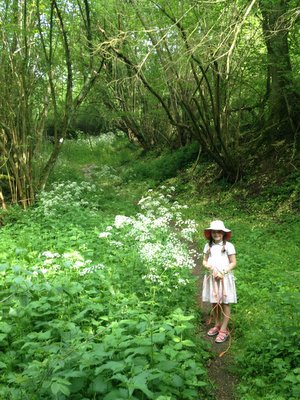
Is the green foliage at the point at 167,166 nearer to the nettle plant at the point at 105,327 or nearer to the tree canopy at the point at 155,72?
the tree canopy at the point at 155,72

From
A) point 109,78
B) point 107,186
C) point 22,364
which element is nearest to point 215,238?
point 22,364

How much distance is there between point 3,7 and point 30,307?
9057 millimetres

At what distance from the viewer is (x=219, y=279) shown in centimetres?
542

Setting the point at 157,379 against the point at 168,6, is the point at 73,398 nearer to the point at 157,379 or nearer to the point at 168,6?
the point at 157,379

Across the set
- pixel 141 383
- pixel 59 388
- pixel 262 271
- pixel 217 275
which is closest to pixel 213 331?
pixel 217 275

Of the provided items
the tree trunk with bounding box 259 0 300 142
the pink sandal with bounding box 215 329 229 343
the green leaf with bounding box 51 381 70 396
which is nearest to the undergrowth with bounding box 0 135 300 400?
the green leaf with bounding box 51 381 70 396

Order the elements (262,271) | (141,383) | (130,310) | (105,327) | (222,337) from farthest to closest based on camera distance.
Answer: (262,271) → (222,337) → (130,310) → (105,327) → (141,383)

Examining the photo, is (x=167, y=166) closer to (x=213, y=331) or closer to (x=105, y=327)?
(x=213, y=331)

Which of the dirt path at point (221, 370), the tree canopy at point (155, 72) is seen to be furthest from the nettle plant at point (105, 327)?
the tree canopy at point (155, 72)

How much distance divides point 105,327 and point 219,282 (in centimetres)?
188

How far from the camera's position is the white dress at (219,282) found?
17.7 ft

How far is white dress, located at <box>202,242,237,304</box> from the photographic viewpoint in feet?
17.7

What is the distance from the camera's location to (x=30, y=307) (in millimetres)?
4535

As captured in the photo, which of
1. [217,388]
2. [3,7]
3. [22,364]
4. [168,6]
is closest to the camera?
[22,364]
